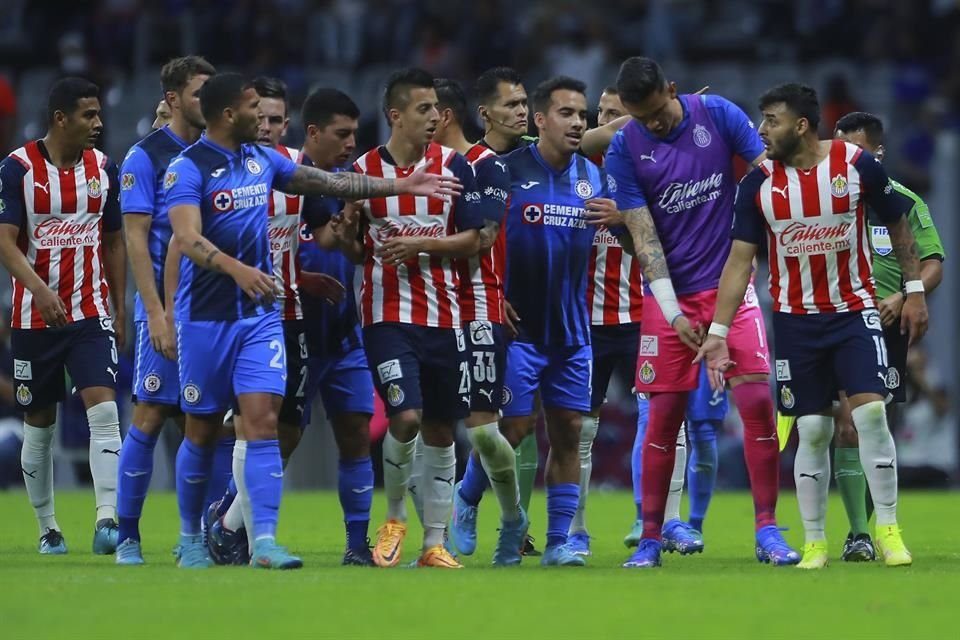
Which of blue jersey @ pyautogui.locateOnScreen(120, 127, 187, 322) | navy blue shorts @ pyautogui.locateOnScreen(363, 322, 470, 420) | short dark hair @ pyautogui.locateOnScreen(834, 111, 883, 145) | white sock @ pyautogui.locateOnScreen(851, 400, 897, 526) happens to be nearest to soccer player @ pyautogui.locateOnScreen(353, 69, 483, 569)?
navy blue shorts @ pyautogui.locateOnScreen(363, 322, 470, 420)

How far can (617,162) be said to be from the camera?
30.2 ft

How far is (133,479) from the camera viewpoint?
30.5ft

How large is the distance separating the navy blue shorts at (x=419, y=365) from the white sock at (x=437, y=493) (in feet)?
0.77

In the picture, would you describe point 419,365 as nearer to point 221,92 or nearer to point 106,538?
point 221,92

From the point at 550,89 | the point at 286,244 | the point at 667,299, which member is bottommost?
the point at 667,299

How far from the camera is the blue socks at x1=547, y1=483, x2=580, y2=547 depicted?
950 centimetres

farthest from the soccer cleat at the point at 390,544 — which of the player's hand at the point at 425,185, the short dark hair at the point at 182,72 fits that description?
the short dark hair at the point at 182,72

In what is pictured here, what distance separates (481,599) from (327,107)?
3133mm

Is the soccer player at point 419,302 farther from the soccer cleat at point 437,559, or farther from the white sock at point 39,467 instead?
the white sock at point 39,467

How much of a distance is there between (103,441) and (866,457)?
4323mm

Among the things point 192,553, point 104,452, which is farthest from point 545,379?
point 104,452

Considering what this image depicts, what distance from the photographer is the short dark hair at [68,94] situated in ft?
33.4

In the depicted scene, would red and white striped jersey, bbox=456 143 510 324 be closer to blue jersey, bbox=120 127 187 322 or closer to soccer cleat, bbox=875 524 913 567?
blue jersey, bbox=120 127 187 322

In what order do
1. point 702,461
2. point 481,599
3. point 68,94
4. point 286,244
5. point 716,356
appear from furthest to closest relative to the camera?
point 702,461 → point 68,94 → point 286,244 → point 716,356 → point 481,599
